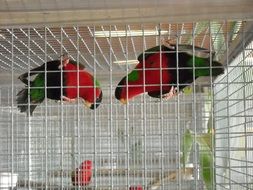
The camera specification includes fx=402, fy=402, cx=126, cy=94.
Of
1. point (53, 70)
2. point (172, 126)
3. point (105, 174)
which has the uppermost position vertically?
point (53, 70)

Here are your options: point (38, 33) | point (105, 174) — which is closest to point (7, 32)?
point (38, 33)

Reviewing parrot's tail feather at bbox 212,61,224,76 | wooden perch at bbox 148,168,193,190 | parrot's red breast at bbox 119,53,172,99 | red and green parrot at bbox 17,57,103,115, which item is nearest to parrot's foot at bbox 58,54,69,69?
red and green parrot at bbox 17,57,103,115

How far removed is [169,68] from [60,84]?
0.61ft

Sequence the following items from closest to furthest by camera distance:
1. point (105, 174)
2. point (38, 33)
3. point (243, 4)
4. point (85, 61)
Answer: point (243, 4)
point (38, 33)
point (85, 61)
point (105, 174)

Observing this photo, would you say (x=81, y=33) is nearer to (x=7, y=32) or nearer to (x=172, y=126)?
(x=7, y=32)

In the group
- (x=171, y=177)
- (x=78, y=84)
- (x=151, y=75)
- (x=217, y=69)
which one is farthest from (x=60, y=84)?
(x=171, y=177)

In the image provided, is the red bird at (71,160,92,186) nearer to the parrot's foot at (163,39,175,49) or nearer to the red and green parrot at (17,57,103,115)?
the red and green parrot at (17,57,103,115)

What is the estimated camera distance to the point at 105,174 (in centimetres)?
107

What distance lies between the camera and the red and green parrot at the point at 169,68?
0.65 m

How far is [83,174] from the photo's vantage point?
2.97ft

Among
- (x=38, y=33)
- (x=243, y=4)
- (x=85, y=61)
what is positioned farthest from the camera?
(x=85, y=61)

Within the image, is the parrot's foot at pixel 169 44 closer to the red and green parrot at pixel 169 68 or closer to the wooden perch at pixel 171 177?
the red and green parrot at pixel 169 68

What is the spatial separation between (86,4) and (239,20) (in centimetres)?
22

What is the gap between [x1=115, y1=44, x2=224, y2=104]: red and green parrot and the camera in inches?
25.5
